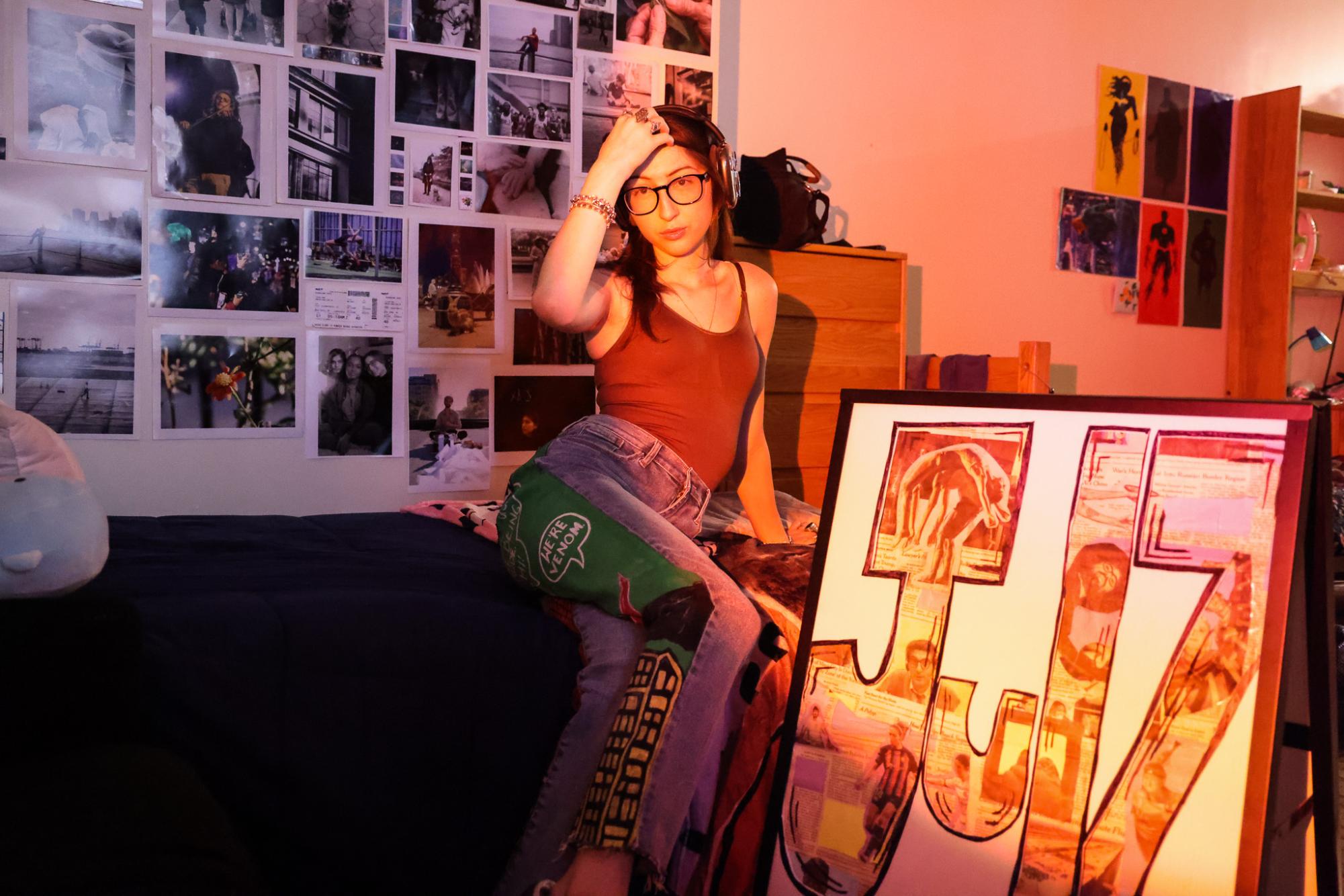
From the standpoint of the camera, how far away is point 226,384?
2211 mm

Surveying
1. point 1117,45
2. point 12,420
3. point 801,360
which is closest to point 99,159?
point 12,420

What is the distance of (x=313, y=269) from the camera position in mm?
2270

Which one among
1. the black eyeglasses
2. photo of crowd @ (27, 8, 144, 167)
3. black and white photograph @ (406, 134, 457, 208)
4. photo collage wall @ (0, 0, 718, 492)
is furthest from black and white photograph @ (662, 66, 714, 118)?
photo of crowd @ (27, 8, 144, 167)

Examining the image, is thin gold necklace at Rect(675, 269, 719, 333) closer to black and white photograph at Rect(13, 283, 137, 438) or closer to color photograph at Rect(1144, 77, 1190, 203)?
black and white photograph at Rect(13, 283, 137, 438)

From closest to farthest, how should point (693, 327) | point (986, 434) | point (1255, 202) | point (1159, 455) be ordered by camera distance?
point (1159, 455), point (986, 434), point (693, 327), point (1255, 202)

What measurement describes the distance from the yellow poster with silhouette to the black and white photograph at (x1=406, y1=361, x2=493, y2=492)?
225cm

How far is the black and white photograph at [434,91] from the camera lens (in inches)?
92.2

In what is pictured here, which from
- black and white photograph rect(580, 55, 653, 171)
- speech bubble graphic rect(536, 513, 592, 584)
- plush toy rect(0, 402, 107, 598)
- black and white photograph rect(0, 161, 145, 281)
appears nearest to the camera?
plush toy rect(0, 402, 107, 598)

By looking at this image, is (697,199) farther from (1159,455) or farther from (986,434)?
(1159,455)

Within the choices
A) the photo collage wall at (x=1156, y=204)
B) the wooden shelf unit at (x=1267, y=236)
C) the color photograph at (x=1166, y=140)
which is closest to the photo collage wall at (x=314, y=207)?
the photo collage wall at (x=1156, y=204)

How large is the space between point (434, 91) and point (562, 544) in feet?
5.03

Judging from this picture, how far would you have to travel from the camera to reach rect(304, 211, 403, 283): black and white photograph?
2268 millimetres

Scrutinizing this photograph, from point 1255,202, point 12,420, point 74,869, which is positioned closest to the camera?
point 74,869

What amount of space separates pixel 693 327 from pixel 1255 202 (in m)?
2.95
